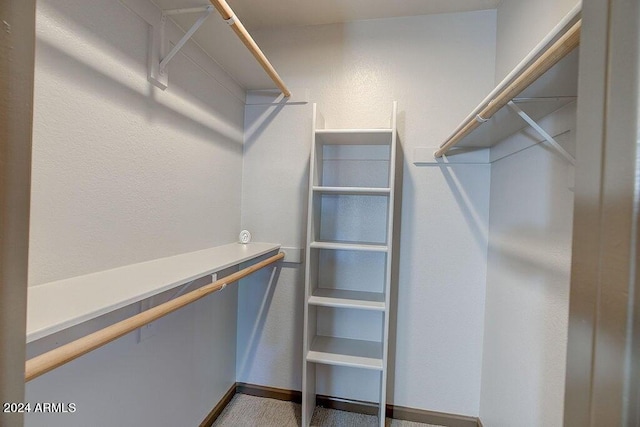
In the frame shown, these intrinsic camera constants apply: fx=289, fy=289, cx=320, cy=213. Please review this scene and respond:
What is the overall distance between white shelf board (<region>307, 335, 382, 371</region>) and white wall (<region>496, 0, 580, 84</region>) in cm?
164

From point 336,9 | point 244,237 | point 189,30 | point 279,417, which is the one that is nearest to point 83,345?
point 189,30

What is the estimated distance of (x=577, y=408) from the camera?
0.33 m

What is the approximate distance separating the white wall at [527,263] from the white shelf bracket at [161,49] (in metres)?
1.35

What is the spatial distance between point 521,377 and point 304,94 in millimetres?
1845

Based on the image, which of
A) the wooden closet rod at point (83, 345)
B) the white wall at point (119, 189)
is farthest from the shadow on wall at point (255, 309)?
the wooden closet rod at point (83, 345)

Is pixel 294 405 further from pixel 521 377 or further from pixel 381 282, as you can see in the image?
pixel 521 377

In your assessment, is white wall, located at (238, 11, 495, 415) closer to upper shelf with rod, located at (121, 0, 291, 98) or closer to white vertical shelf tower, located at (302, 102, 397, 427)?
white vertical shelf tower, located at (302, 102, 397, 427)

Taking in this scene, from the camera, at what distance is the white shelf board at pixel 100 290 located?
0.56 metres

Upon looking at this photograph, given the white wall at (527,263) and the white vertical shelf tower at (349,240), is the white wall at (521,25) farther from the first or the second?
the white vertical shelf tower at (349,240)

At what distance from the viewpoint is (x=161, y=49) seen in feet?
3.78

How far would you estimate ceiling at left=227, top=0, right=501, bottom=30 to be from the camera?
1.63m

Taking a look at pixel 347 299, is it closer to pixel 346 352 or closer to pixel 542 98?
pixel 346 352

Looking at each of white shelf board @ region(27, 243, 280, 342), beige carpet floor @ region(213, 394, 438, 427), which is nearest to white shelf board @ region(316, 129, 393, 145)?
white shelf board @ region(27, 243, 280, 342)

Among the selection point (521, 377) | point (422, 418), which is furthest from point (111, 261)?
point (422, 418)
